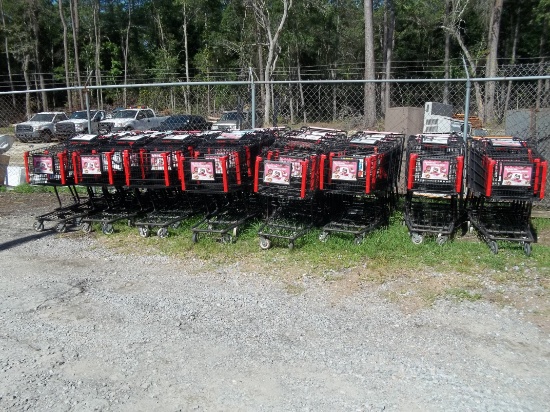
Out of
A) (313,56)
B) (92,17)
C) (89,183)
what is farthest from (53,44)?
(89,183)

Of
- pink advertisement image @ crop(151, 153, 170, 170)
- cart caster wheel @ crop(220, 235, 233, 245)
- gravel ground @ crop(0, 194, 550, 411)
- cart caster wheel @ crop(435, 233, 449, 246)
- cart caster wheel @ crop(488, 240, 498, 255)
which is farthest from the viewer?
pink advertisement image @ crop(151, 153, 170, 170)

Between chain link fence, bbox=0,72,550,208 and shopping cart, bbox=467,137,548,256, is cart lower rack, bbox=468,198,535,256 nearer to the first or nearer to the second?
shopping cart, bbox=467,137,548,256

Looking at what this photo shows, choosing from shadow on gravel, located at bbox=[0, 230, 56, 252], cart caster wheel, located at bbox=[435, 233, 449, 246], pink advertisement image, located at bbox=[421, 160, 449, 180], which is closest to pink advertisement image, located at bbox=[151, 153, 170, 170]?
shadow on gravel, located at bbox=[0, 230, 56, 252]

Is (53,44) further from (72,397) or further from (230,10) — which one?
(72,397)

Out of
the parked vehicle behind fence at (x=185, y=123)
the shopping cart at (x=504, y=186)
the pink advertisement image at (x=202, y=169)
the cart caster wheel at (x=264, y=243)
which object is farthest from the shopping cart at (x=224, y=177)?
the parked vehicle behind fence at (x=185, y=123)

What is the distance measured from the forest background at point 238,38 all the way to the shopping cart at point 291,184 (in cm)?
2656

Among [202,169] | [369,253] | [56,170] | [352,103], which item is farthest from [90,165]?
[352,103]

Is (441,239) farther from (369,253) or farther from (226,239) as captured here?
(226,239)

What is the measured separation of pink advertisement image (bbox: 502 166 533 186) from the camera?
637cm

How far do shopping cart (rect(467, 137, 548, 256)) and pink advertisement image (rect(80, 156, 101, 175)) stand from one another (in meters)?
5.23

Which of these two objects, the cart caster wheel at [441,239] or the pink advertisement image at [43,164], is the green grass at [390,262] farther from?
the pink advertisement image at [43,164]

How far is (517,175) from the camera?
21.1ft

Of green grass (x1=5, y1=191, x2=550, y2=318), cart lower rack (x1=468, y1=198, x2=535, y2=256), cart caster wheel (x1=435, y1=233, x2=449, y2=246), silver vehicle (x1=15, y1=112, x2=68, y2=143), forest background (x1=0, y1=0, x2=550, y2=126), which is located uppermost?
forest background (x1=0, y1=0, x2=550, y2=126)

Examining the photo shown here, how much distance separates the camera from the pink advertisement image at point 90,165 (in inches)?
306
